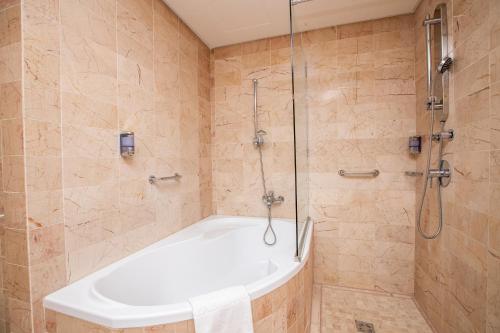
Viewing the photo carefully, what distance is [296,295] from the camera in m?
1.13

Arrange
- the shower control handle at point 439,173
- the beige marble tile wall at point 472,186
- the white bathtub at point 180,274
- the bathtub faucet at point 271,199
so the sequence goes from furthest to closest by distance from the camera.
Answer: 1. the bathtub faucet at point 271,199
2. the shower control handle at point 439,173
3. the beige marble tile wall at point 472,186
4. the white bathtub at point 180,274

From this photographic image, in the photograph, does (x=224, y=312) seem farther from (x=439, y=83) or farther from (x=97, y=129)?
(x=439, y=83)

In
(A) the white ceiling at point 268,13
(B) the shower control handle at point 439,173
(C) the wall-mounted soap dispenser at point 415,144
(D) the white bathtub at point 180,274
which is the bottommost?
(D) the white bathtub at point 180,274

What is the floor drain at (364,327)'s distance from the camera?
1.44 meters

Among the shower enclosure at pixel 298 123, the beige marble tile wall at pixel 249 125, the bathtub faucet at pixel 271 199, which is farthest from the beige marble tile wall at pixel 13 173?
the bathtub faucet at pixel 271 199

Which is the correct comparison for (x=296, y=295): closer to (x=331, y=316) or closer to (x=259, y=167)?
(x=331, y=316)


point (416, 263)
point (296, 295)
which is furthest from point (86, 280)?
point (416, 263)

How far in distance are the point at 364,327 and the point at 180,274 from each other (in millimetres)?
1294

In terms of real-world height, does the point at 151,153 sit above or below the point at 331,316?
above

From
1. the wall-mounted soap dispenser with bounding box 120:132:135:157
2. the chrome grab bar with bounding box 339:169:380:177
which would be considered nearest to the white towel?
the wall-mounted soap dispenser with bounding box 120:132:135:157

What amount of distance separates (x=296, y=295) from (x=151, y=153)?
123 cm

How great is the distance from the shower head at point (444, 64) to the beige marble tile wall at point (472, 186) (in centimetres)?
3

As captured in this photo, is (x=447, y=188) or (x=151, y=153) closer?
(x=447, y=188)

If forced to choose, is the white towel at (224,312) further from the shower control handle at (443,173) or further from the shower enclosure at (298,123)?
the shower control handle at (443,173)
